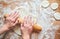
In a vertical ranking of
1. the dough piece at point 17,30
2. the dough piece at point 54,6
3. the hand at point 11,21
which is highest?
the dough piece at point 54,6

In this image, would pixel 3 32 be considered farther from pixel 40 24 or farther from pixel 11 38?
pixel 40 24

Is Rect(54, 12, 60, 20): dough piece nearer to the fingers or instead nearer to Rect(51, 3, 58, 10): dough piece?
Rect(51, 3, 58, 10): dough piece

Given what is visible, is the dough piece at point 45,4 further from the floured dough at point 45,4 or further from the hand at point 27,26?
the hand at point 27,26

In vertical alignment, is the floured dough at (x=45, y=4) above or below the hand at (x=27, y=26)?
above

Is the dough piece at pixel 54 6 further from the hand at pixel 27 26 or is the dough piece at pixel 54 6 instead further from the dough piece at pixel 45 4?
the hand at pixel 27 26

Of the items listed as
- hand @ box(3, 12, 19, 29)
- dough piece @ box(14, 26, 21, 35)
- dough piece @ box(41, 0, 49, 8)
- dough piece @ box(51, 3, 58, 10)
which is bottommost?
dough piece @ box(14, 26, 21, 35)

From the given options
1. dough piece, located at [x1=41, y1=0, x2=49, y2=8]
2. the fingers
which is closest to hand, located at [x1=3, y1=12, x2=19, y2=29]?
the fingers

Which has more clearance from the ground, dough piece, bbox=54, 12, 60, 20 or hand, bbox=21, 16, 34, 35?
dough piece, bbox=54, 12, 60, 20

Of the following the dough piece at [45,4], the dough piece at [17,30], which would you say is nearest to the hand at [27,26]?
the dough piece at [17,30]

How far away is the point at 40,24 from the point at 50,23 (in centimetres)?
7

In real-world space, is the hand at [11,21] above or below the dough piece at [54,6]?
below

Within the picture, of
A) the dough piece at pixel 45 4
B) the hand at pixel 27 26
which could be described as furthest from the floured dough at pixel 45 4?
the hand at pixel 27 26

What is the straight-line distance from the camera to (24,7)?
116 centimetres

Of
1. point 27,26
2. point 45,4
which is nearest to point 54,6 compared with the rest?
point 45,4
